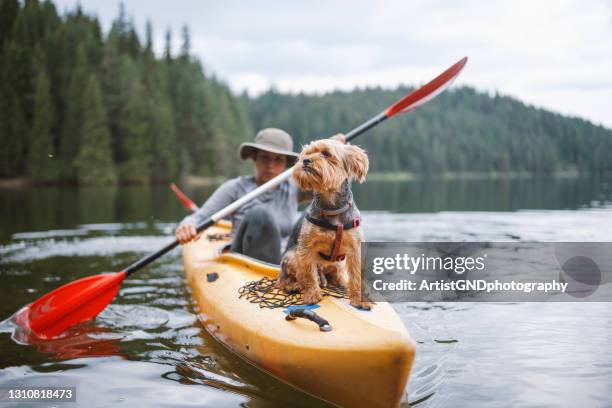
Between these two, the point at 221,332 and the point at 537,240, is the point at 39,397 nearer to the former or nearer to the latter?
the point at 221,332

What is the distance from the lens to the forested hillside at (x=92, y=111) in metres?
38.4

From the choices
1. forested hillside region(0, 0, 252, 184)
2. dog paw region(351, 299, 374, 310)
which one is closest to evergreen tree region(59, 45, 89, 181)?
forested hillside region(0, 0, 252, 184)

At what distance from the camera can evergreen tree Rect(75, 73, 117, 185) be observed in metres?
38.1

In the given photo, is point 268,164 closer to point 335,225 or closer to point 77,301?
point 77,301


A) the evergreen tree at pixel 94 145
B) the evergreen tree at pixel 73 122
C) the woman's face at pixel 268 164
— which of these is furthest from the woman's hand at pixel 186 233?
the evergreen tree at pixel 73 122

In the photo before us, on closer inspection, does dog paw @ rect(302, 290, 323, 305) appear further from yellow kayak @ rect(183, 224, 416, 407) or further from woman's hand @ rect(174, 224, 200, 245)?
woman's hand @ rect(174, 224, 200, 245)

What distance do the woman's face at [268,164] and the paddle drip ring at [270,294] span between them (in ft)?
5.16

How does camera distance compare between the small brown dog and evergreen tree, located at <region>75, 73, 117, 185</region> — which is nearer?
the small brown dog

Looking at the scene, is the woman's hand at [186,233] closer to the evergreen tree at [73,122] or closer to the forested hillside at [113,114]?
the forested hillside at [113,114]

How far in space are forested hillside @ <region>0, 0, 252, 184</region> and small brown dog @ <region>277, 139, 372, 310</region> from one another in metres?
33.0

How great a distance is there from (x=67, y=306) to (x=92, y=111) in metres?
37.9

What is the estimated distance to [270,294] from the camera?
375cm

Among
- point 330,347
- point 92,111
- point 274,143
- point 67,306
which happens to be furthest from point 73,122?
point 330,347

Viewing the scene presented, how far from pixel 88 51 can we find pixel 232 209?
149ft
